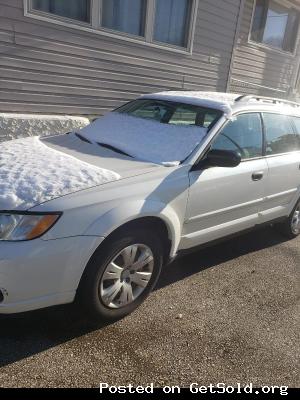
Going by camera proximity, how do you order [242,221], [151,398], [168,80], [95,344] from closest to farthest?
[151,398] → [95,344] → [242,221] → [168,80]

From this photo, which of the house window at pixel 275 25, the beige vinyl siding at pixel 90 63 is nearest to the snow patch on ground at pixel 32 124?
the beige vinyl siding at pixel 90 63

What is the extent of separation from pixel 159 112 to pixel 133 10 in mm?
4509

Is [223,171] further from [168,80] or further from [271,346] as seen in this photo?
[168,80]

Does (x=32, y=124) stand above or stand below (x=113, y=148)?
below

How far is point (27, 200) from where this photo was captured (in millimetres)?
2459

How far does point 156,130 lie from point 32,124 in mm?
3401

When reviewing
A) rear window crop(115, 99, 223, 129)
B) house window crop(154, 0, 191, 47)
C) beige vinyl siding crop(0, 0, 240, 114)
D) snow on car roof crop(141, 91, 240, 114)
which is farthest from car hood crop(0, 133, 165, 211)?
house window crop(154, 0, 191, 47)

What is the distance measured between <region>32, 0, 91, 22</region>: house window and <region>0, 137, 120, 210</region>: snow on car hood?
398 centimetres

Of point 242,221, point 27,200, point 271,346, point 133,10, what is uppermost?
point 133,10

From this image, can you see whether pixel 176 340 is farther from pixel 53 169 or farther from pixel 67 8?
pixel 67 8

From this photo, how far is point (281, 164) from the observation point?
13.5 feet

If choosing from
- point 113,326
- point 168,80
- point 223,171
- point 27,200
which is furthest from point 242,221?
point 168,80

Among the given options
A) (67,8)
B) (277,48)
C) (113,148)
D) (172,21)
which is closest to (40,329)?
(113,148)

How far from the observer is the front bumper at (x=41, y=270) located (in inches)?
91.4
